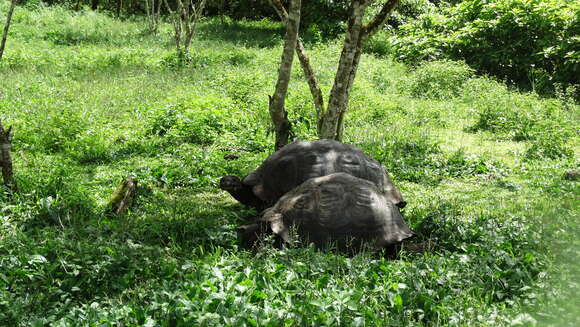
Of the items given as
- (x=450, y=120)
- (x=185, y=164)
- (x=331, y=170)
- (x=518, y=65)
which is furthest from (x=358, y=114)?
(x=518, y=65)

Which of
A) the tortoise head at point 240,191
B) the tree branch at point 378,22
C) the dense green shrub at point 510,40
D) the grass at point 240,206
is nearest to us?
the grass at point 240,206

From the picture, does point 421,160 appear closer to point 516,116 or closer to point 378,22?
point 378,22

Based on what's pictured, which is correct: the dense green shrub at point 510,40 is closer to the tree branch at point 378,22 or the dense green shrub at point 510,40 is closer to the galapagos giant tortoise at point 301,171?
the tree branch at point 378,22

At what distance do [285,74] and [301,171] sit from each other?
166 centimetres

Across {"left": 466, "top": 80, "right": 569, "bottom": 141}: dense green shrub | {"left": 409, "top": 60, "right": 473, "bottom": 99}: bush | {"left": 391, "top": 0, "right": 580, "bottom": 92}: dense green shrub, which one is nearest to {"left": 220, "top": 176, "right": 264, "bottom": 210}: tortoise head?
{"left": 466, "top": 80, "right": 569, "bottom": 141}: dense green shrub

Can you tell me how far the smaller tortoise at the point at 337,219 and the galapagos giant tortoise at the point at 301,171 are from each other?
0.57 metres

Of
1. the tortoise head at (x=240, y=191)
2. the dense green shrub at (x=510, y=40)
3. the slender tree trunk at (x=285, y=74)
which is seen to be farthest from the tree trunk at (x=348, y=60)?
the dense green shrub at (x=510, y=40)

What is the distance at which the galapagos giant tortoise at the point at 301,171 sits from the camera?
4.82 metres

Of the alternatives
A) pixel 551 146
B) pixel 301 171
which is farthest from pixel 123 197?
pixel 551 146

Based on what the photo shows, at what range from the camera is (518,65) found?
44.5 ft

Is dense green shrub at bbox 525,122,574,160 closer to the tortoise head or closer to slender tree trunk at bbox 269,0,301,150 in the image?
slender tree trunk at bbox 269,0,301,150

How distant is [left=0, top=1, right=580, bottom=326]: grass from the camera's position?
9.84 ft

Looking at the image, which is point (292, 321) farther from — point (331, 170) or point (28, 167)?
point (28, 167)

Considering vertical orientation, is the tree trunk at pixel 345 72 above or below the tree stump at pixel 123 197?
above
